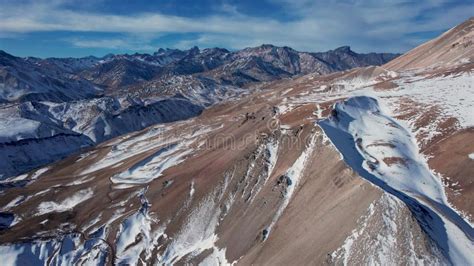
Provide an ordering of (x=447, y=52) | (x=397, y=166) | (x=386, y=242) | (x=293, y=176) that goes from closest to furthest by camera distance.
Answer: (x=386, y=242)
(x=397, y=166)
(x=293, y=176)
(x=447, y=52)

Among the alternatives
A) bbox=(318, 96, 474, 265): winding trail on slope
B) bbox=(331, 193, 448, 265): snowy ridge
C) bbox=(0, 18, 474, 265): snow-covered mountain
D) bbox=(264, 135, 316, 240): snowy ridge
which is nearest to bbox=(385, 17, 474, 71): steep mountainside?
bbox=(0, 18, 474, 265): snow-covered mountain

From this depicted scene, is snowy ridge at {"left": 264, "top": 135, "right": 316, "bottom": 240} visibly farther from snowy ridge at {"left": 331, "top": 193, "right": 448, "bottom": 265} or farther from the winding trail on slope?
snowy ridge at {"left": 331, "top": 193, "right": 448, "bottom": 265}

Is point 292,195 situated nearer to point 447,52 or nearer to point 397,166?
point 397,166

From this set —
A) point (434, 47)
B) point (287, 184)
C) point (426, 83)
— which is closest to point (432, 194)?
point (287, 184)

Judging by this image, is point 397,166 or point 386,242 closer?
point 386,242

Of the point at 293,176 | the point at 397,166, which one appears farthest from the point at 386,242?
the point at 293,176
